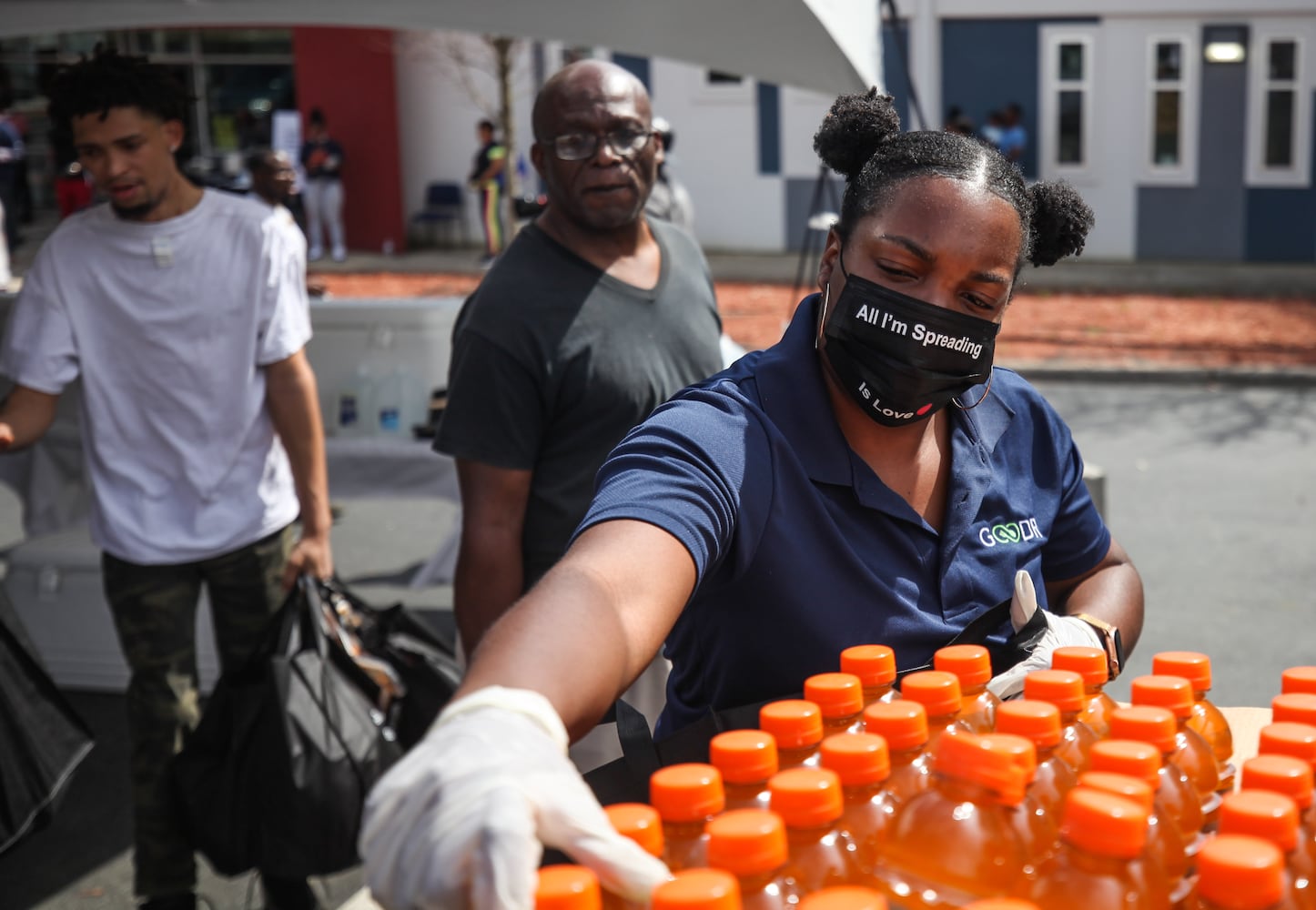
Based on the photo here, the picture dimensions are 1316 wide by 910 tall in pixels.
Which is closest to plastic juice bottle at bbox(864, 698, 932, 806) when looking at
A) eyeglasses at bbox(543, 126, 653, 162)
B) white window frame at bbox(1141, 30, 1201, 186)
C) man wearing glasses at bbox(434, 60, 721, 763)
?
man wearing glasses at bbox(434, 60, 721, 763)

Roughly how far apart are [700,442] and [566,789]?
0.61 m

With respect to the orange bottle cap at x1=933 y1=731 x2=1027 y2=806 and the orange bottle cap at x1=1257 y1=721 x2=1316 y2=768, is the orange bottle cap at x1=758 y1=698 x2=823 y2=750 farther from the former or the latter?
the orange bottle cap at x1=1257 y1=721 x2=1316 y2=768

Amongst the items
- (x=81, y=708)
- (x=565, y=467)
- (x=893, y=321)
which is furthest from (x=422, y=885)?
(x=81, y=708)

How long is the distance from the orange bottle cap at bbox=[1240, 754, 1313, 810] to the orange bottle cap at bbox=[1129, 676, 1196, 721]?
0.18m

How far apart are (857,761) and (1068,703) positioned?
0.29 m

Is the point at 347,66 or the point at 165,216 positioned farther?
the point at 347,66

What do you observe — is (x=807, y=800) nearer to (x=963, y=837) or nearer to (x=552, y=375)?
(x=963, y=837)

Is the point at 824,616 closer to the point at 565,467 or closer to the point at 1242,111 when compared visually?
the point at 565,467

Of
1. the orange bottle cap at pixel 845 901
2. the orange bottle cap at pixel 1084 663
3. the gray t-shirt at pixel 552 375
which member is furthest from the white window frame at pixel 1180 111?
the orange bottle cap at pixel 845 901

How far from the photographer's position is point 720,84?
1988 cm

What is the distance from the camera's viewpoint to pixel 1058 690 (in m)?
1.42

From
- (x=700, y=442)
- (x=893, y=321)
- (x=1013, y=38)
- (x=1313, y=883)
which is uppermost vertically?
(x=1013, y=38)

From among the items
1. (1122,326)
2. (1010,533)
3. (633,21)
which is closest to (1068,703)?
(1010,533)

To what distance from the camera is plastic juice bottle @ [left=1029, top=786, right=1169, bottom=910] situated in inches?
42.9
